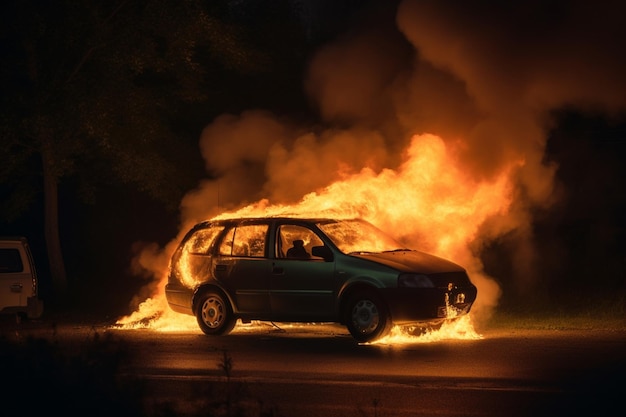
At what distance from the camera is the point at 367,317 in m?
16.3

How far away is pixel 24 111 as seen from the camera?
26562 mm

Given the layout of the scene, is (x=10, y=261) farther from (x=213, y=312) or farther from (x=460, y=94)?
(x=460, y=94)

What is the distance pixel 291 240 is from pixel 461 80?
4.62m

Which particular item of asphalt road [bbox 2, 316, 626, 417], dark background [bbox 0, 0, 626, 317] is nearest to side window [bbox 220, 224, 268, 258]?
asphalt road [bbox 2, 316, 626, 417]

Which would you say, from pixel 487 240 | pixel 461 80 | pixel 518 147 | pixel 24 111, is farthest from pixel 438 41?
pixel 24 111

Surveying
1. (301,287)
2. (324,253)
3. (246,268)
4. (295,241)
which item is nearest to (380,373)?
(324,253)

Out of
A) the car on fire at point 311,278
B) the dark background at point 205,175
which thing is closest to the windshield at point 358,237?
the car on fire at point 311,278

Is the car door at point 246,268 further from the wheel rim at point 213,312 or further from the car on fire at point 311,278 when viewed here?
the wheel rim at point 213,312

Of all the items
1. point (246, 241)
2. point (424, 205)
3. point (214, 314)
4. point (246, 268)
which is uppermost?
point (424, 205)

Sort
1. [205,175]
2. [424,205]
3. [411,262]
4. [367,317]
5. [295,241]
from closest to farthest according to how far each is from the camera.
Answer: [367,317]
[411,262]
[295,241]
[424,205]
[205,175]

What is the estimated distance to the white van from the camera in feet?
64.3

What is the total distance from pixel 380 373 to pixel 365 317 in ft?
10.9

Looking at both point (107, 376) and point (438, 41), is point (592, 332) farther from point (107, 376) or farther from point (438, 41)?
point (107, 376)

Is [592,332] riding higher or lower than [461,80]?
lower
